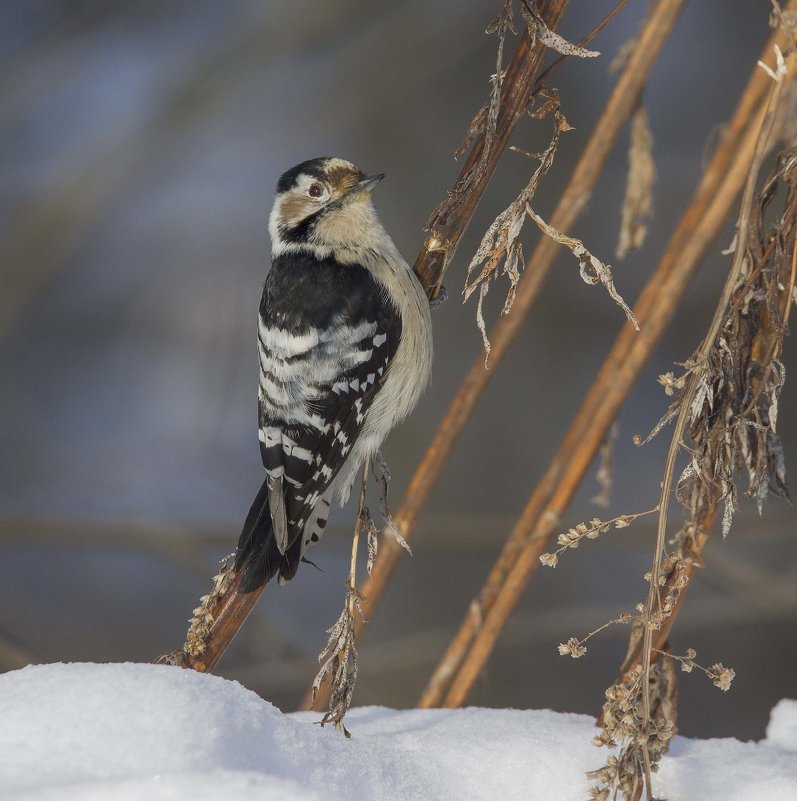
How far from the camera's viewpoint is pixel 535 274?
6.48ft

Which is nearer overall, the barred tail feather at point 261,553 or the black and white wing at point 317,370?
the barred tail feather at point 261,553

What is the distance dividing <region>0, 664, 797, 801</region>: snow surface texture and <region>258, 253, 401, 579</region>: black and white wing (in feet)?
2.25

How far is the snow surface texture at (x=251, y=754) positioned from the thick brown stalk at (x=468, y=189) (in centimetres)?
29

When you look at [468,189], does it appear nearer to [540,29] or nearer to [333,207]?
[540,29]

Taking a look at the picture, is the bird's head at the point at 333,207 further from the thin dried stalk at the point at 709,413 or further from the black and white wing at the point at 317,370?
the thin dried stalk at the point at 709,413

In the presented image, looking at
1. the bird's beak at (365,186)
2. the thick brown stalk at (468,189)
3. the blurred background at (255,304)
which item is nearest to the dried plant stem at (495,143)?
the thick brown stalk at (468,189)

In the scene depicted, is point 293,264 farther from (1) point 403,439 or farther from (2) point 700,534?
(1) point 403,439

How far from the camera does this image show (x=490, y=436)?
547 cm

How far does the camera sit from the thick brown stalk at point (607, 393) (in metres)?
1.64

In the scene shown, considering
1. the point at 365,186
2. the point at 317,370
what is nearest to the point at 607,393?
the point at 317,370

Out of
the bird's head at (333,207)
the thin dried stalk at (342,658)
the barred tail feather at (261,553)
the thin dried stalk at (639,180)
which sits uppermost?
the bird's head at (333,207)

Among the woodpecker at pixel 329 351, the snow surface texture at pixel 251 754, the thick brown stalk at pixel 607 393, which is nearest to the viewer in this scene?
the snow surface texture at pixel 251 754

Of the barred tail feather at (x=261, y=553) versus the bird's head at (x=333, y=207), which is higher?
A: the bird's head at (x=333, y=207)

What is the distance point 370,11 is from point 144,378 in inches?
105
